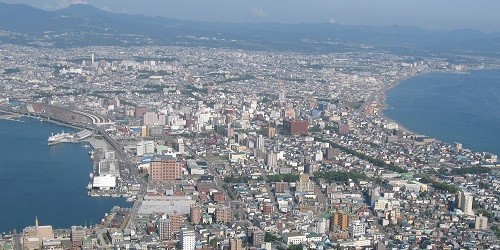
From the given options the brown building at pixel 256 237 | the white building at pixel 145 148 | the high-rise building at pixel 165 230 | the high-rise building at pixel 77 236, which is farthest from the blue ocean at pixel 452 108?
the high-rise building at pixel 77 236

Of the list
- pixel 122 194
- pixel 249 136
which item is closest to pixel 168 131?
pixel 249 136

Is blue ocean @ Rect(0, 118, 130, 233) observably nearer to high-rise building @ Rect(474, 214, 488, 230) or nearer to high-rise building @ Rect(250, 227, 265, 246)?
high-rise building @ Rect(250, 227, 265, 246)

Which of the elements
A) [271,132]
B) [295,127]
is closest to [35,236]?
[271,132]

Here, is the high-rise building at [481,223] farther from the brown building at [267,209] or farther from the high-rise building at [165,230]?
the high-rise building at [165,230]

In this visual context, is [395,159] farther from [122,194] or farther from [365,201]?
[122,194]

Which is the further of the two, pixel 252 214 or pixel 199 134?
pixel 199 134

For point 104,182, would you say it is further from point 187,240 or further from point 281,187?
point 187,240

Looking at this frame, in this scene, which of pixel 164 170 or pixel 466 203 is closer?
pixel 466 203
